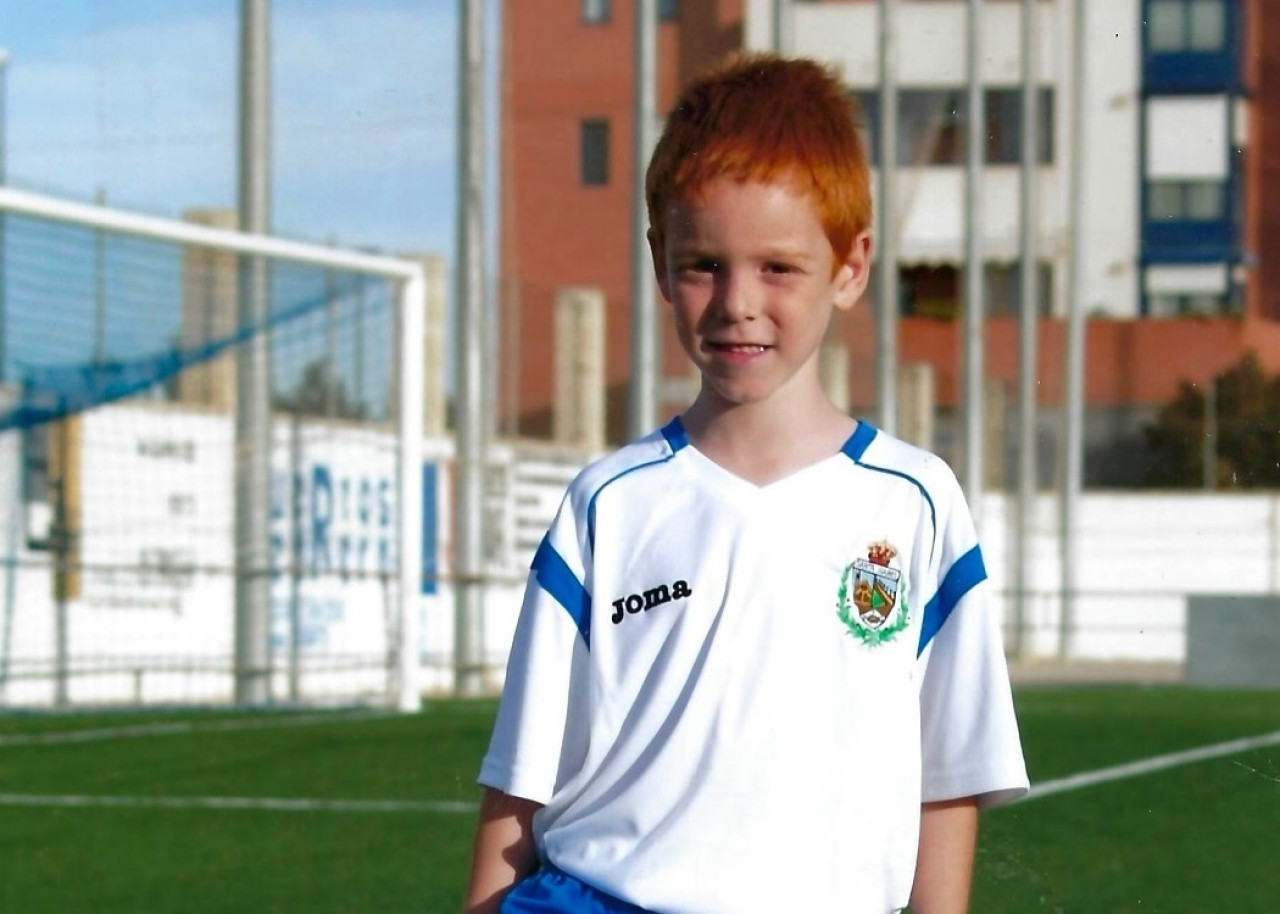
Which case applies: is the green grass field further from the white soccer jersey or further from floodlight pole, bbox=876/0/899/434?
floodlight pole, bbox=876/0/899/434

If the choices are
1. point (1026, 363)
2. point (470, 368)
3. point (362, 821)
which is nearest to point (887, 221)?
point (470, 368)

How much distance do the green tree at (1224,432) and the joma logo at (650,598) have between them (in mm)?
2258

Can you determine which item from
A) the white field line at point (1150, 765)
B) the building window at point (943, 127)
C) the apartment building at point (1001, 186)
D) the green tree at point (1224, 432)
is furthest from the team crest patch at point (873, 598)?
the building window at point (943, 127)

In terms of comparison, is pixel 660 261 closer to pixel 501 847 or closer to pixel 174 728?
pixel 501 847

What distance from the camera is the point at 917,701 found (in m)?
2.09

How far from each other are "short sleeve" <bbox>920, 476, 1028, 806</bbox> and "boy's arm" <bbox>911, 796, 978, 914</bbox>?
2 cm

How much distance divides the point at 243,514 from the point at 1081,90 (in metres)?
9.74

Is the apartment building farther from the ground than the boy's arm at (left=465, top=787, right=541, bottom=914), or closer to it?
farther from the ground

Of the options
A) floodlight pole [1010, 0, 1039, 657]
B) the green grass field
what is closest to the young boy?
the green grass field

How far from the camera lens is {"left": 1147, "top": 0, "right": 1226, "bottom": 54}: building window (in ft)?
→ 68.8

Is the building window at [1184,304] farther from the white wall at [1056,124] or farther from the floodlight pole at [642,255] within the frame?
the floodlight pole at [642,255]

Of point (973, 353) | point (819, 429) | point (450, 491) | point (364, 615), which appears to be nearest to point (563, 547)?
point (819, 429)

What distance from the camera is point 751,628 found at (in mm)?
2000

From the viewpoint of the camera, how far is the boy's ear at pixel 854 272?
6.88 ft
